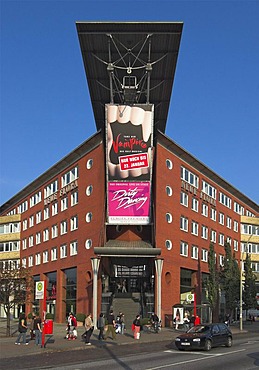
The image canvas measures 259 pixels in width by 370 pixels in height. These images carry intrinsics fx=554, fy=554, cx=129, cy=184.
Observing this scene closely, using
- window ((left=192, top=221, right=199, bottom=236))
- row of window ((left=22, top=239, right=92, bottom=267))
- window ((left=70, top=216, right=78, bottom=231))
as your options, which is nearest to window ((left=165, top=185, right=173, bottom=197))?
window ((left=192, top=221, right=199, bottom=236))

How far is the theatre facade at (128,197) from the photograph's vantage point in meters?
49.3

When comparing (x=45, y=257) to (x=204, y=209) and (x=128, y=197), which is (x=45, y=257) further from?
(x=128, y=197)

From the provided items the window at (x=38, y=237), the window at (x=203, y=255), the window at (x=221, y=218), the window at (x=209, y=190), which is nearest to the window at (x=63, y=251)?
the window at (x=38, y=237)

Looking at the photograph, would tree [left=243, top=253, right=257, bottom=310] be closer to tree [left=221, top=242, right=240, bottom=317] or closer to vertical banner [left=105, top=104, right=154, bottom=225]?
tree [left=221, top=242, right=240, bottom=317]

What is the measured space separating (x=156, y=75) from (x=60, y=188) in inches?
865

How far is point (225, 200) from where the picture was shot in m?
78.7

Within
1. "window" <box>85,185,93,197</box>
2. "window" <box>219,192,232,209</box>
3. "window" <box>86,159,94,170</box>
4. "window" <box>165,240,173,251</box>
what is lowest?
"window" <box>165,240,173,251</box>

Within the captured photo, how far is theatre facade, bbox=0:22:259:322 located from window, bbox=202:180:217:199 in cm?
42

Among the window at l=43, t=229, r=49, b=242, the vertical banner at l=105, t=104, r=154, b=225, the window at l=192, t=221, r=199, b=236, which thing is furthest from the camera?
the window at l=43, t=229, r=49, b=242

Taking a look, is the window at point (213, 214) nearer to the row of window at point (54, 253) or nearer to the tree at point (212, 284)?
the tree at point (212, 284)

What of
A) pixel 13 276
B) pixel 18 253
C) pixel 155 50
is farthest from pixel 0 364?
pixel 18 253

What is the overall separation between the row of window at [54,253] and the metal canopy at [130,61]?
1358 cm

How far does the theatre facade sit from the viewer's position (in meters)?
49.3

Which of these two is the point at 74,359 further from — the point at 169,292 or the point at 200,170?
the point at 200,170
